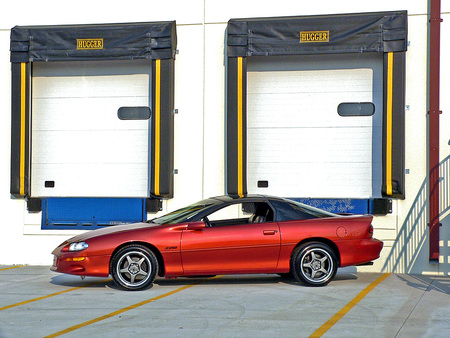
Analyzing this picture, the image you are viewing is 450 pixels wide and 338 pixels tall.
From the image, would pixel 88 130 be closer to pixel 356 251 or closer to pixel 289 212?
pixel 289 212

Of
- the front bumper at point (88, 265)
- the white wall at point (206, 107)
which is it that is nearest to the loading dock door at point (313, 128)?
the white wall at point (206, 107)

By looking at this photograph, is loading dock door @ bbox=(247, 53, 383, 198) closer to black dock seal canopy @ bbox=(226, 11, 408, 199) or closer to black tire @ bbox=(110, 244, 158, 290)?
black dock seal canopy @ bbox=(226, 11, 408, 199)

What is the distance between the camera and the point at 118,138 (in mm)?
13375

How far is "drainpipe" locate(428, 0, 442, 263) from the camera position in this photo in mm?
11984

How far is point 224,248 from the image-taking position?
9.34 metres

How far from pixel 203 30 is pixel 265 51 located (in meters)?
1.39

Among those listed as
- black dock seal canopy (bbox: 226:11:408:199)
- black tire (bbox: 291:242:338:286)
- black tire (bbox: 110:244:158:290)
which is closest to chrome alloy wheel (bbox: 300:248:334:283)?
black tire (bbox: 291:242:338:286)

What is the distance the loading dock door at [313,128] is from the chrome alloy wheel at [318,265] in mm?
3180

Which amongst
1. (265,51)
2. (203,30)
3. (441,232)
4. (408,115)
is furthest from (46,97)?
(441,232)

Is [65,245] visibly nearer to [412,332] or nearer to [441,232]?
[412,332]

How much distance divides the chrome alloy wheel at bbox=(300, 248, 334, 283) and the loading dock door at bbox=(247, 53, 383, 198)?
10.4 ft

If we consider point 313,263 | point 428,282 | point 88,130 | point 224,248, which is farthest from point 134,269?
point 88,130

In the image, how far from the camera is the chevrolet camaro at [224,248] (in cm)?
926

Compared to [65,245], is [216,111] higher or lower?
higher
